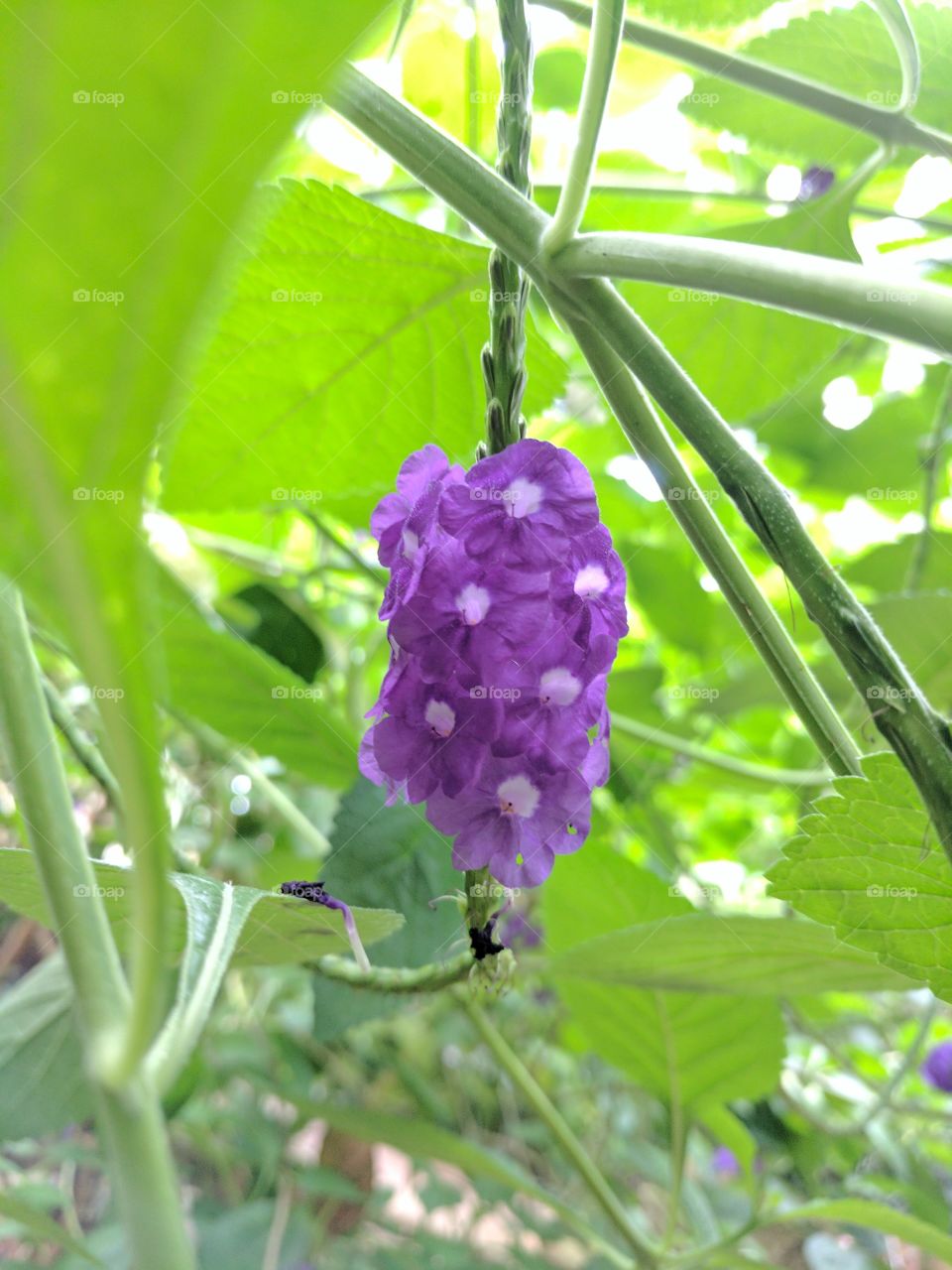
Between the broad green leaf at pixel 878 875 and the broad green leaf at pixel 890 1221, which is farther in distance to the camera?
the broad green leaf at pixel 890 1221

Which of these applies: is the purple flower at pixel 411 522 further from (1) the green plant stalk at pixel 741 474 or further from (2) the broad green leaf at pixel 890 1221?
(2) the broad green leaf at pixel 890 1221

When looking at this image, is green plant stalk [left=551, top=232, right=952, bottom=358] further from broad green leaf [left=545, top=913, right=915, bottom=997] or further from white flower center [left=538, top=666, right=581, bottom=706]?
broad green leaf [left=545, top=913, right=915, bottom=997]

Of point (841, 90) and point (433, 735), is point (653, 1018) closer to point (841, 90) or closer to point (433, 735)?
point (433, 735)

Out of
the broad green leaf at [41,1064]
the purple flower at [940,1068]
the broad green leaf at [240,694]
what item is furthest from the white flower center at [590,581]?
the purple flower at [940,1068]

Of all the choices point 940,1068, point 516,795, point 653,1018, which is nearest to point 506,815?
point 516,795

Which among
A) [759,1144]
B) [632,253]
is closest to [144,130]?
[632,253]
